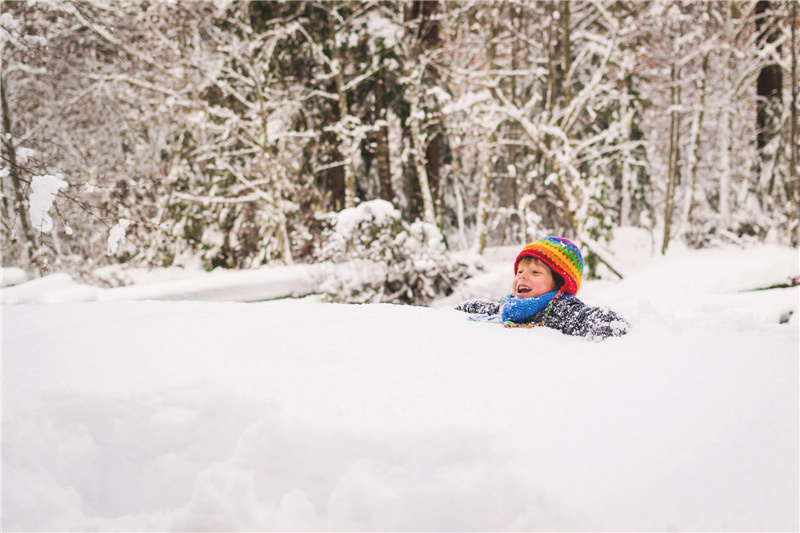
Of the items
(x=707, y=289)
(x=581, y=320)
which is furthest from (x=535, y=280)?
(x=707, y=289)

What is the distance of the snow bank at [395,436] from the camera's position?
95cm

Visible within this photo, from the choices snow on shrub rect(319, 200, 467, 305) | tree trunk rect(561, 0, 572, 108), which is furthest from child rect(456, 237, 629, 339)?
tree trunk rect(561, 0, 572, 108)

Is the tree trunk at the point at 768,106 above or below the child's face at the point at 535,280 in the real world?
above

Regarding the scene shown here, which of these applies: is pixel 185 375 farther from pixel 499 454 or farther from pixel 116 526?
pixel 499 454

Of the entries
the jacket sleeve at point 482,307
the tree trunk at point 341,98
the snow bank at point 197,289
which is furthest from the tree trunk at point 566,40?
the jacket sleeve at point 482,307

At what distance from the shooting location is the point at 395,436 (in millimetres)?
1083

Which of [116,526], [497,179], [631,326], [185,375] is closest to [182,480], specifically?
[116,526]

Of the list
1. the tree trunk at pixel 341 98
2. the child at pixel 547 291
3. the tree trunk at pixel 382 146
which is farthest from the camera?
the tree trunk at pixel 382 146

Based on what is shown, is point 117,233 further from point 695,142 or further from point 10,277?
point 695,142

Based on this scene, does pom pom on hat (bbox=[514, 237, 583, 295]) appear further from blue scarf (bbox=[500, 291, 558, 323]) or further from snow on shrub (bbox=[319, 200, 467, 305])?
snow on shrub (bbox=[319, 200, 467, 305])

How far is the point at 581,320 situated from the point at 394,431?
1255mm

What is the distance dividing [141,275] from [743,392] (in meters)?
12.1

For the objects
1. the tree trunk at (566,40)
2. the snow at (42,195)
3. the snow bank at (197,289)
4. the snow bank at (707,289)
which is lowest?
the snow bank at (707,289)

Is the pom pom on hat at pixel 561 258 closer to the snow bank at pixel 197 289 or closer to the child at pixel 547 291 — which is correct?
the child at pixel 547 291
